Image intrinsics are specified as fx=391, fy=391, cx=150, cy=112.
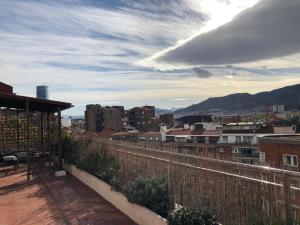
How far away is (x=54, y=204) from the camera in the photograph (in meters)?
10.1

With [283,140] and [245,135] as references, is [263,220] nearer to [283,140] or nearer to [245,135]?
[283,140]

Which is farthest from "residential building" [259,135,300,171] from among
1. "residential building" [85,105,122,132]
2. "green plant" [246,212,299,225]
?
"residential building" [85,105,122,132]

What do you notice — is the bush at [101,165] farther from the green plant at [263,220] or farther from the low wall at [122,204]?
the green plant at [263,220]

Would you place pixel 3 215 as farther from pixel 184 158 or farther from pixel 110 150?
pixel 184 158

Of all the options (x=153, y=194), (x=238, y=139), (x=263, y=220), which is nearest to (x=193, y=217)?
(x=263, y=220)

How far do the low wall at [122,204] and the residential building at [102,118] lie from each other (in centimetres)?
9045

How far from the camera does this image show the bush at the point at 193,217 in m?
5.90

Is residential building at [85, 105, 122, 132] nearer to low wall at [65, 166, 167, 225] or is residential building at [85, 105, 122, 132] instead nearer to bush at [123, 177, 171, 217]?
low wall at [65, 166, 167, 225]

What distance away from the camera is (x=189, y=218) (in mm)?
5973

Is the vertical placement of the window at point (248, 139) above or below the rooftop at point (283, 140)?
below

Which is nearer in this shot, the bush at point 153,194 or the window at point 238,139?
the bush at point 153,194

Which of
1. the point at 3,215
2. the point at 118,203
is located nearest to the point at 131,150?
the point at 118,203

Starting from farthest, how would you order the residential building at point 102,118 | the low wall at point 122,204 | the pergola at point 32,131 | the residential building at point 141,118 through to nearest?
the residential building at point 141,118 < the residential building at point 102,118 < the pergola at point 32,131 < the low wall at point 122,204

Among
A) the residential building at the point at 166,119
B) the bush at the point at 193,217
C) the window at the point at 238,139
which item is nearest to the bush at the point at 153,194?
the bush at the point at 193,217
